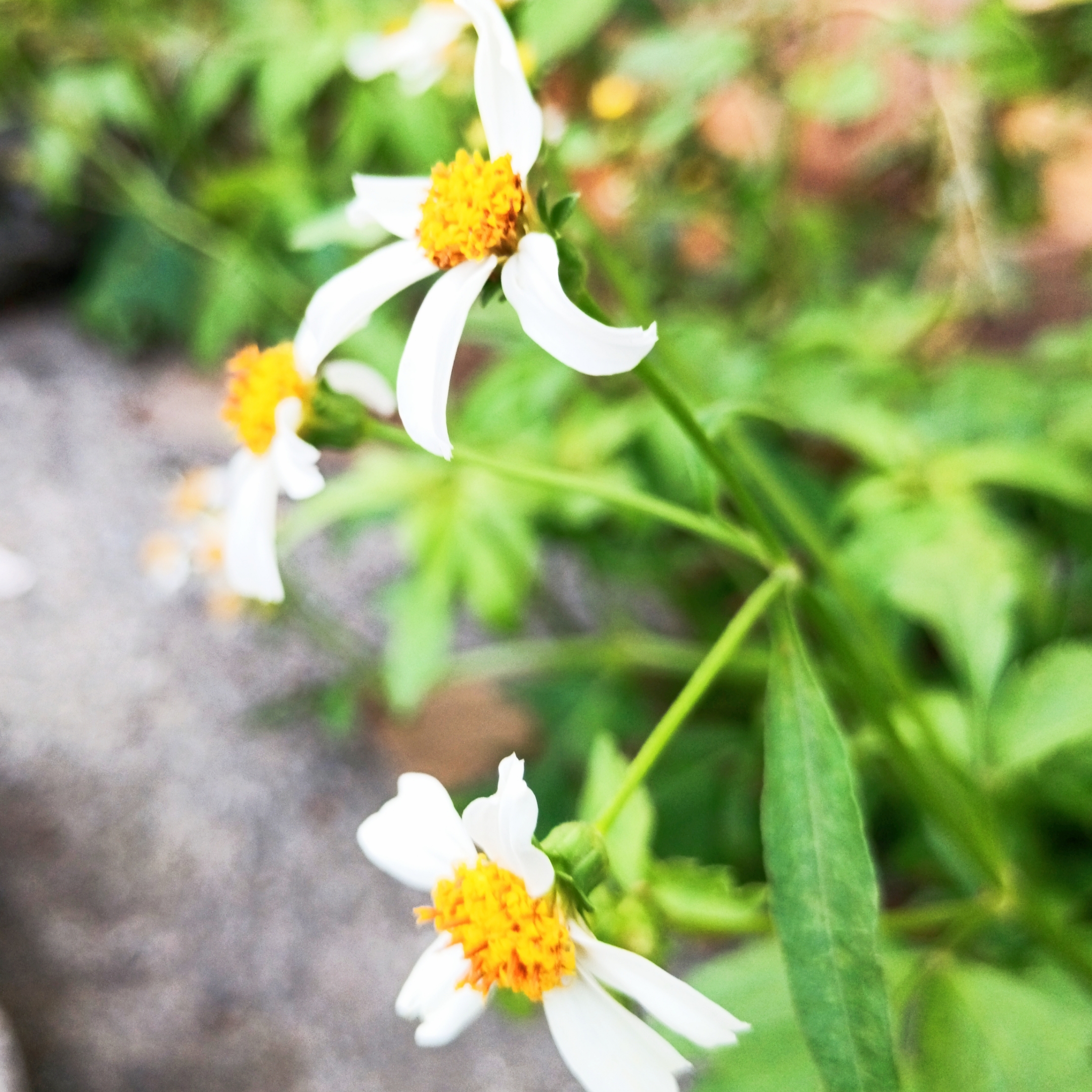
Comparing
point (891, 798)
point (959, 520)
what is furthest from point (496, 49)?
point (891, 798)

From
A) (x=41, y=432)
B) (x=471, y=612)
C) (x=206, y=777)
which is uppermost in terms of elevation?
→ (x=41, y=432)

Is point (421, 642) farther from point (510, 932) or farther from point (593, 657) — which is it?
point (510, 932)

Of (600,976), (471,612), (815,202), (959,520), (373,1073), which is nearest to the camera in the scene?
(600,976)

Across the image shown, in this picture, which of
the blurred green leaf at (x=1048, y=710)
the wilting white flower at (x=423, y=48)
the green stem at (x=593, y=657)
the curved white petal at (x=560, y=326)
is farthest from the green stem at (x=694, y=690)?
the green stem at (x=593, y=657)

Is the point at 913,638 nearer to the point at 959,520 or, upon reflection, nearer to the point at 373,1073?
the point at 959,520

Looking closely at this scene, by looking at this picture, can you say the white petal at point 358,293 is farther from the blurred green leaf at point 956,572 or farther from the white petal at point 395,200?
the blurred green leaf at point 956,572
